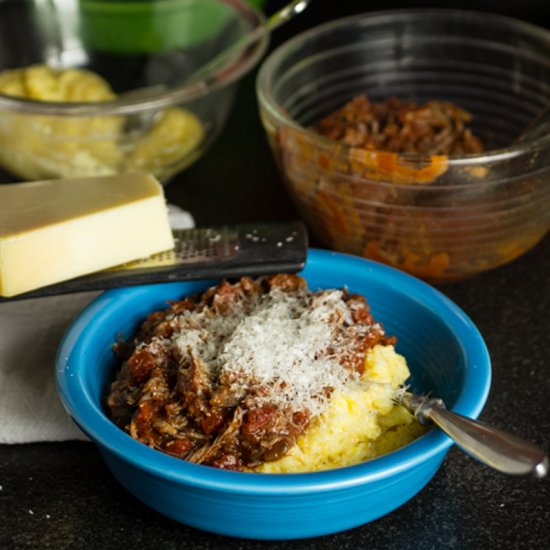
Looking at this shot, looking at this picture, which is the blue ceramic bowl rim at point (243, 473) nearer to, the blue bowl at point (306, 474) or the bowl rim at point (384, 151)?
the blue bowl at point (306, 474)

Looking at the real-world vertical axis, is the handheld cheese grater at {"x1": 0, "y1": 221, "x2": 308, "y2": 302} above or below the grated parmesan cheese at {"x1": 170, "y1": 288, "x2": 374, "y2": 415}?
above

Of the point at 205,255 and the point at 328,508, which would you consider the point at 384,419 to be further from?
the point at 205,255

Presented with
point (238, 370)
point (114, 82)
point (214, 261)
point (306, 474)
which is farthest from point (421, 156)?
point (114, 82)

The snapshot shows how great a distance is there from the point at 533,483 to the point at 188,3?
1.44 m

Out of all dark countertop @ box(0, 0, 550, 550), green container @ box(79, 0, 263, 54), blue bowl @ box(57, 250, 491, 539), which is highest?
green container @ box(79, 0, 263, 54)

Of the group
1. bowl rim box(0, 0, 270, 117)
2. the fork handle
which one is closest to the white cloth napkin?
bowl rim box(0, 0, 270, 117)

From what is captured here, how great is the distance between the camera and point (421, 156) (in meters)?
1.57

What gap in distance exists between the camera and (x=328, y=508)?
117 cm

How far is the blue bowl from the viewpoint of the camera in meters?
1.12

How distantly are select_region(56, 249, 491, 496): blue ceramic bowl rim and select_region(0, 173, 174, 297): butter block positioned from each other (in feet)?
Answer: 0.23

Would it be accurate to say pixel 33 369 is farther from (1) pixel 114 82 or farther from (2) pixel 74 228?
(1) pixel 114 82

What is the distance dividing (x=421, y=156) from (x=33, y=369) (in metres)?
0.69

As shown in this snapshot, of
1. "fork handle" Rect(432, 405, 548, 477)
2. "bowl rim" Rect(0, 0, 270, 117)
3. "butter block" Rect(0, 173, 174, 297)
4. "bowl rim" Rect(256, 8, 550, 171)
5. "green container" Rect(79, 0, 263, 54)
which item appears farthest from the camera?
"green container" Rect(79, 0, 263, 54)

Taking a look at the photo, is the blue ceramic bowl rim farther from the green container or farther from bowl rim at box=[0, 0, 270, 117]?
the green container
